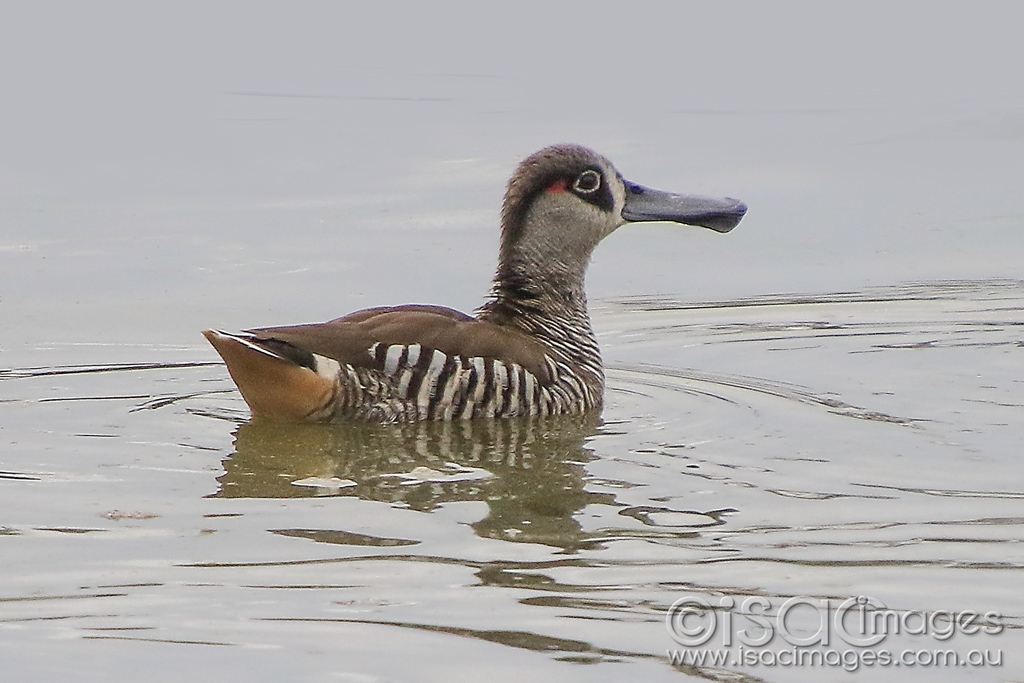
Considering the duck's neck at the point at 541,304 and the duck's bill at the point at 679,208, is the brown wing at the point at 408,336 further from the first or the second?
the duck's bill at the point at 679,208

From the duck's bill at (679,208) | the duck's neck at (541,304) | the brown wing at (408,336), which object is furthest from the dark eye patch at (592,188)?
the brown wing at (408,336)

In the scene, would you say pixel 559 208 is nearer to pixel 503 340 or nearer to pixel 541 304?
pixel 541 304

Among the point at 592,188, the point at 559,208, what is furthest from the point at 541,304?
the point at 592,188

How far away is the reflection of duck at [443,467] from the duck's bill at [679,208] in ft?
4.81

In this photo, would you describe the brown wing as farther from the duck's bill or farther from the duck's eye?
the duck's bill

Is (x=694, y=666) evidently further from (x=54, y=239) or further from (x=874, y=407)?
(x=54, y=239)

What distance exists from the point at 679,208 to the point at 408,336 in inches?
76.4

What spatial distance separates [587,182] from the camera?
28.7 feet

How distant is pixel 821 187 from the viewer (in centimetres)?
1359

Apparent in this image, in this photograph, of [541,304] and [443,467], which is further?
[541,304]

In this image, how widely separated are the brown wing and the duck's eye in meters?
0.87

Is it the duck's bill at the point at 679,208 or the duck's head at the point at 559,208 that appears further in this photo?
the duck's bill at the point at 679,208

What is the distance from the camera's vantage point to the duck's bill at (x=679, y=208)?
29.6ft

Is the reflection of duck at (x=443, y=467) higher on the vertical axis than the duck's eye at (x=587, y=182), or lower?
lower
